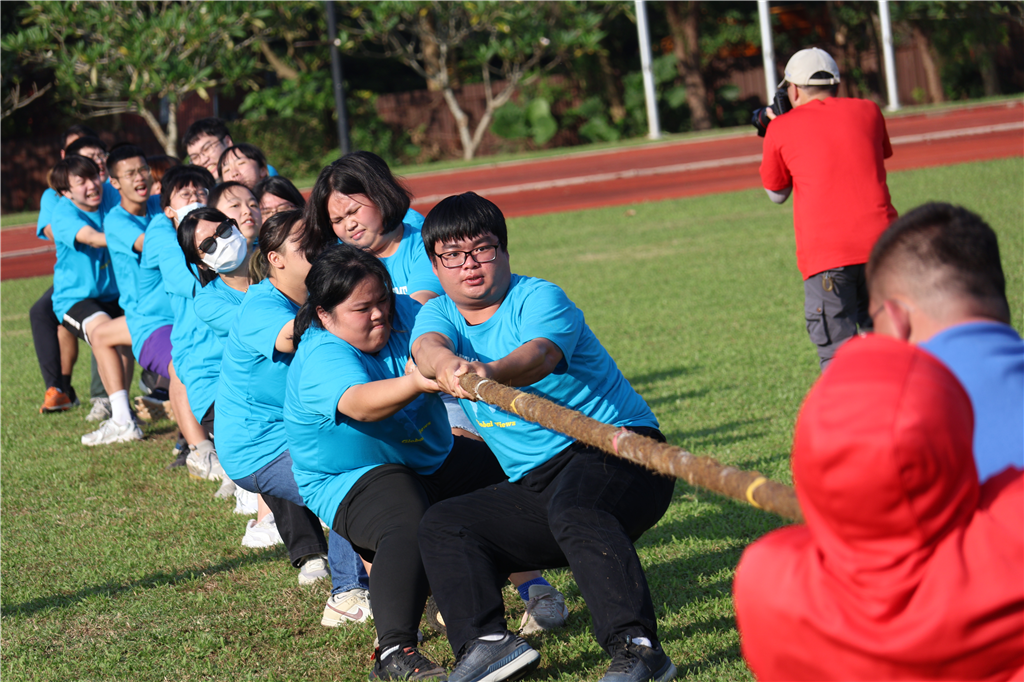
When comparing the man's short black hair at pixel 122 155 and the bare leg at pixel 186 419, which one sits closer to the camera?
the bare leg at pixel 186 419

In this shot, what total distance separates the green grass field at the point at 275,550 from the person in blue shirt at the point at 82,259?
0.83m

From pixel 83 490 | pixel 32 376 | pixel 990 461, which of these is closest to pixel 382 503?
pixel 990 461

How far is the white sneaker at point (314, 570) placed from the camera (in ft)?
14.5

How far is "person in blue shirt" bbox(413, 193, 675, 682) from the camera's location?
2.92 meters

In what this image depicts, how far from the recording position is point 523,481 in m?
3.38

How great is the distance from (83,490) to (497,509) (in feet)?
12.3

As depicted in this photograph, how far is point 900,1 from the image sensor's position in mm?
29000

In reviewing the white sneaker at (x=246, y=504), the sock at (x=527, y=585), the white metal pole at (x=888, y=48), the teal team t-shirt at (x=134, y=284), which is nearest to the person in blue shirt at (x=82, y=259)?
the teal team t-shirt at (x=134, y=284)

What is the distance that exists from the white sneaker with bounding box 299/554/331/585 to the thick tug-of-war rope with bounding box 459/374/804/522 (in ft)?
6.36

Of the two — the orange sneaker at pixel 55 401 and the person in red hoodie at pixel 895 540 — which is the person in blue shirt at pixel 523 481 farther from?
the orange sneaker at pixel 55 401

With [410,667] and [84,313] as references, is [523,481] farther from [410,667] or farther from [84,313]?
[84,313]

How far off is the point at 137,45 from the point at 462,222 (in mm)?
21433

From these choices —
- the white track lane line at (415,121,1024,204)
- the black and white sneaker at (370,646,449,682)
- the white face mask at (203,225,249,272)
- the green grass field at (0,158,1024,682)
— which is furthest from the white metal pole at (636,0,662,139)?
the black and white sneaker at (370,646,449,682)

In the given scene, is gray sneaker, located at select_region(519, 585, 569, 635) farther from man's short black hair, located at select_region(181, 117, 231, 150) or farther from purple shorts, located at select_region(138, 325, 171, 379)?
man's short black hair, located at select_region(181, 117, 231, 150)
